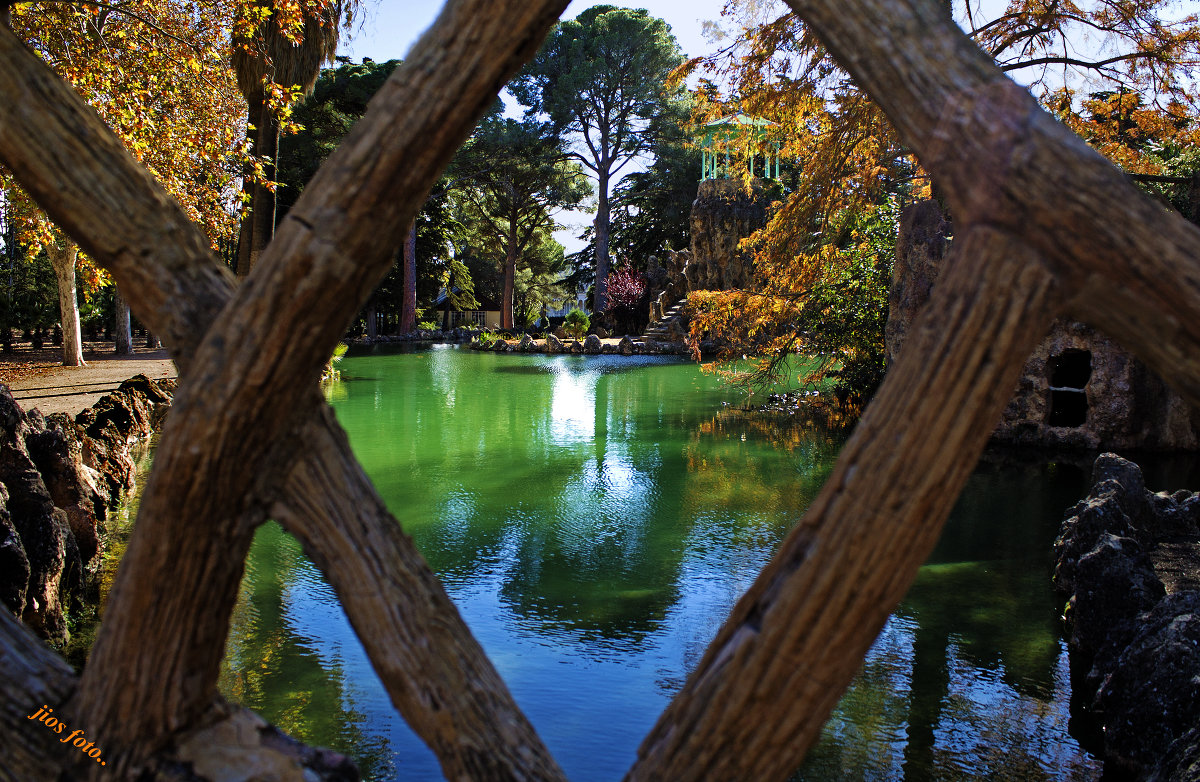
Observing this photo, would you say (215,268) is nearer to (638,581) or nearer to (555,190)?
(638,581)

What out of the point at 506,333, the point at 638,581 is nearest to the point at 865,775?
the point at 638,581

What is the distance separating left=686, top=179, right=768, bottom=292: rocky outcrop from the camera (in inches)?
1076

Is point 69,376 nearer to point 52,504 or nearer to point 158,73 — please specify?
point 158,73

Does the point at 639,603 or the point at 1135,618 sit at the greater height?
the point at 1135,618

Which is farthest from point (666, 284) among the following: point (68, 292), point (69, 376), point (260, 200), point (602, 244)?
point (69, 376)

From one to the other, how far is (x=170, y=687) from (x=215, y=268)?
2.73 feet

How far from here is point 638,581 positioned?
5699 mm

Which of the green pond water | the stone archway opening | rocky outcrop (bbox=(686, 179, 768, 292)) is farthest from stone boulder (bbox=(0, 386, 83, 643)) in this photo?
rocky outcrop (bbox=(686, 179, 768, 292))

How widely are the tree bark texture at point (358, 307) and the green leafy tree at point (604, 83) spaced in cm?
2880

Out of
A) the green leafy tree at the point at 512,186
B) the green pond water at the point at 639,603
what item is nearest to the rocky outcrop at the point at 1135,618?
the green pond water at the point at 639,603

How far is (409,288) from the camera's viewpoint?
31.3 m

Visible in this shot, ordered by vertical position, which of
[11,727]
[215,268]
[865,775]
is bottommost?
[865,775]

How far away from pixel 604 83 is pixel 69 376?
Answer: 851 inches

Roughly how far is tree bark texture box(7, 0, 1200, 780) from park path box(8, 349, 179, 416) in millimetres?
7763
